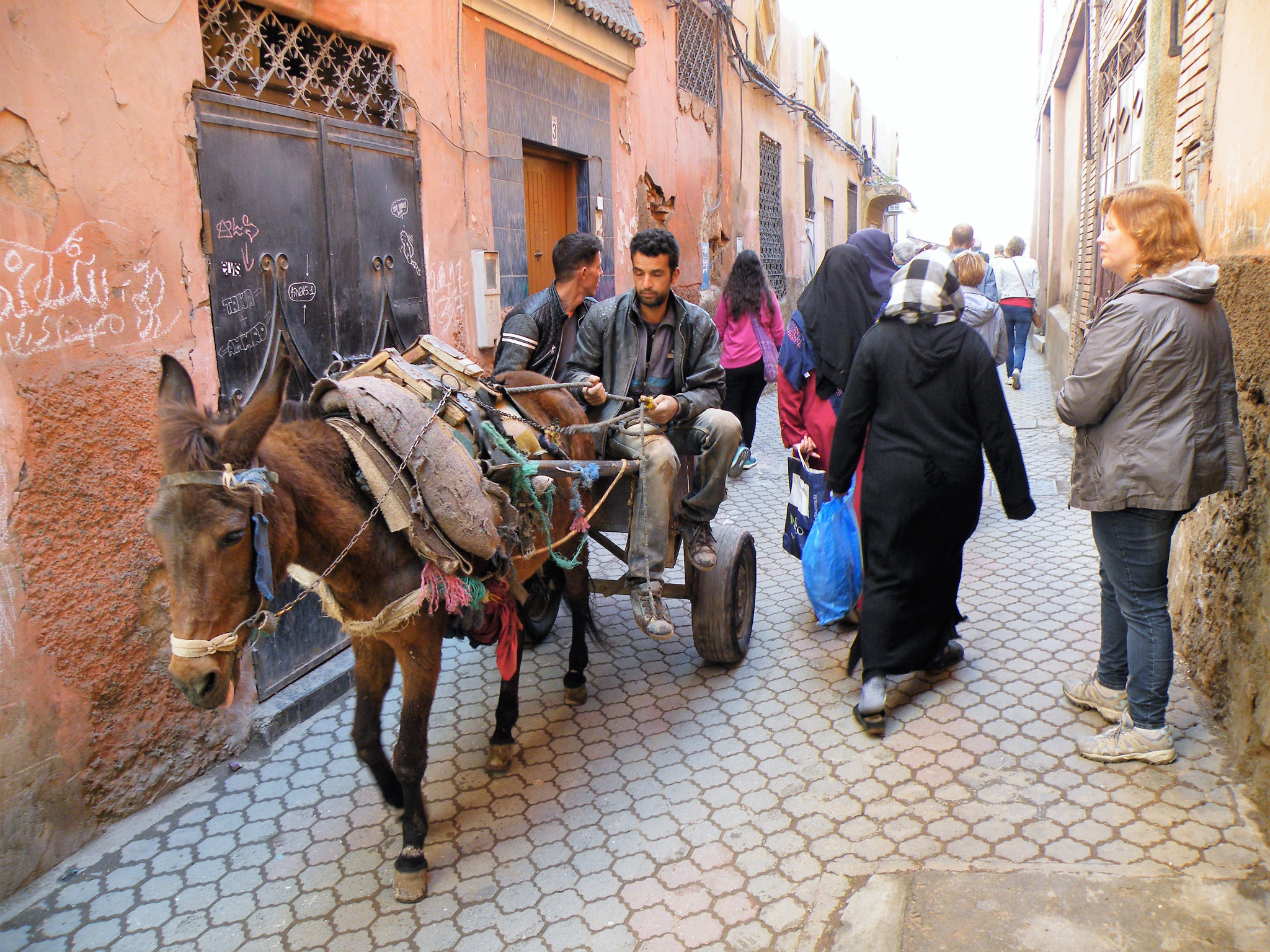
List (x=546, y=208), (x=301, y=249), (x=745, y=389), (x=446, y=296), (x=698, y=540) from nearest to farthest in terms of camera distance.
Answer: (x=698, y=540), (x=301, y=249), (x=446, y=296), (x=546, y=208), (x=745, y=389)

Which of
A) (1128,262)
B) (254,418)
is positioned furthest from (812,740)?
(254,418)

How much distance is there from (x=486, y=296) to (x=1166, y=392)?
4.23m

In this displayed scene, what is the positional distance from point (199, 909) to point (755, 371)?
574 cm

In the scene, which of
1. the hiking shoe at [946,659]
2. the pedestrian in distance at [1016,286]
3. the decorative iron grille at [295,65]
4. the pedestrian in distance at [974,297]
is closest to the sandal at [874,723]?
the hiking shoe at [946,659]

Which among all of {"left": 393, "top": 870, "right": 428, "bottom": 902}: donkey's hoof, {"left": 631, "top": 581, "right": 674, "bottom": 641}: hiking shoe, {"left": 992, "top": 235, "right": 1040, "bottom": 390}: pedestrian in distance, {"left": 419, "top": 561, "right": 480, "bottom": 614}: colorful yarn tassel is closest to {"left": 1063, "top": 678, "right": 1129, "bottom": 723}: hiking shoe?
{"left": 631, "top": 581, "right": 674, "bottom": 641}: hiking shoe

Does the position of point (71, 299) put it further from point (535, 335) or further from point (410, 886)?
point (410, 886)

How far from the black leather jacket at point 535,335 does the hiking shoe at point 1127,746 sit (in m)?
2.89

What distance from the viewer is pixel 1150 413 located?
9.85ft

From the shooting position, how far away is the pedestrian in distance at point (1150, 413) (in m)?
2.94

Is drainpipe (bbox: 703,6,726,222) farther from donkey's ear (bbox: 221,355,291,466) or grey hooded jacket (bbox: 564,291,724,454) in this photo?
donkey's ear (bbox: 221,355,291,466)

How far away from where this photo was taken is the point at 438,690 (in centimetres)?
438

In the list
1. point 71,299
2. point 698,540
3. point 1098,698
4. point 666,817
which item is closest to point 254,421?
point 71,299

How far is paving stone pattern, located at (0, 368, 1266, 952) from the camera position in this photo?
9.05 ft

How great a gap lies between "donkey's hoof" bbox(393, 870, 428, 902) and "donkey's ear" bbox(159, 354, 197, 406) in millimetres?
1672
